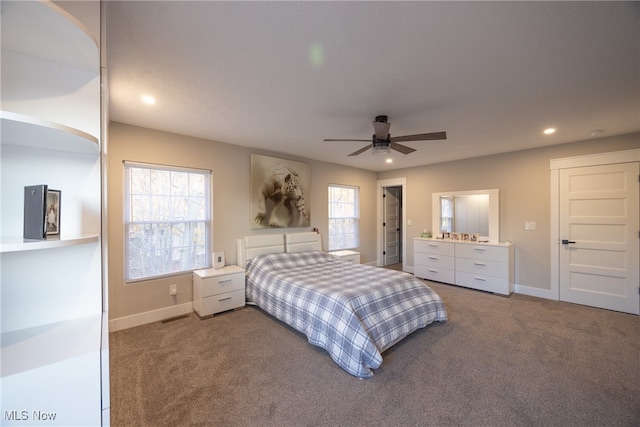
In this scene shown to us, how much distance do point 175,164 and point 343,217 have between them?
3411 mm

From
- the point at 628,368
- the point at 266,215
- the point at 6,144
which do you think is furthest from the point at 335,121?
the point at 628,368

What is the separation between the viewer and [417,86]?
2209 millimetres

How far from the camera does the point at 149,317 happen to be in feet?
10.6

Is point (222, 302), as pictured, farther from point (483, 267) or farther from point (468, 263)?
point (483, 267)

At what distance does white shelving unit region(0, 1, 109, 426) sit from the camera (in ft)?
2.70

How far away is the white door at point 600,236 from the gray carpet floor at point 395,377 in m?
0.51

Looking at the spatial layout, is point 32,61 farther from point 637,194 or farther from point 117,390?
point 637,194

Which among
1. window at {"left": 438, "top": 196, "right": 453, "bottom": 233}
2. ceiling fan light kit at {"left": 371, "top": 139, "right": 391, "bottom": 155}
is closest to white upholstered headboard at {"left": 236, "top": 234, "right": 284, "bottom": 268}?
ceiling fan light kit at {"left": 371, "top": 139, "right": 391, "bottom": 155}

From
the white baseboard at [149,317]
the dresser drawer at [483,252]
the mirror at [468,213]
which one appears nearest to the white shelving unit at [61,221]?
the white baseboard at [149,317]

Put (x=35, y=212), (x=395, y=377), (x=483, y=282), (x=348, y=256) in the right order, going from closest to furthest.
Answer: (x=35, y=212)
(x=395, y=377)
(x=483, y=282)
(x=348, y=256)

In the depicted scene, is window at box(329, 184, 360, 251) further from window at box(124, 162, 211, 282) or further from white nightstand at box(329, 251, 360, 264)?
window at box(124, 162, 211, 282)

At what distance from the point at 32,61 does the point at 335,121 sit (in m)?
2.43

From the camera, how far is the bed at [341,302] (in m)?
2.32

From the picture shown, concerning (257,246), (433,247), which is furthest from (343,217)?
(257,246)
